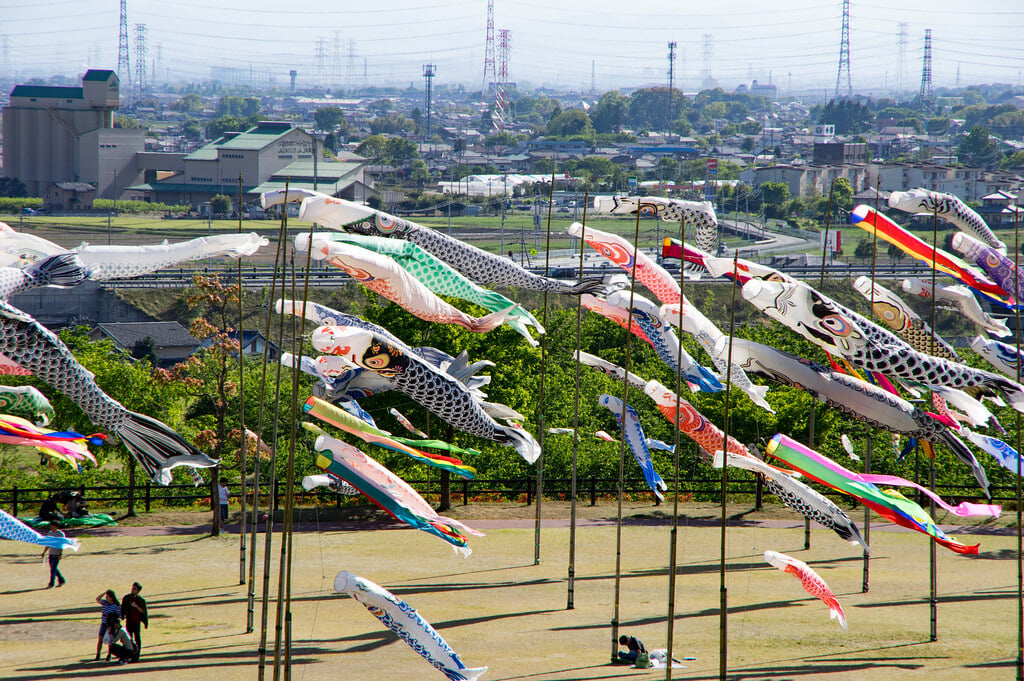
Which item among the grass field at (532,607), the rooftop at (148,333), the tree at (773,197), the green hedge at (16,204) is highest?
the tree at (773,197)

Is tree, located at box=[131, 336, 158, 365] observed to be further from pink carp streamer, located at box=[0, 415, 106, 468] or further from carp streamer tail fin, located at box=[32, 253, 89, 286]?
pink carp streamer, located at box=[0, 415, 106, 468]

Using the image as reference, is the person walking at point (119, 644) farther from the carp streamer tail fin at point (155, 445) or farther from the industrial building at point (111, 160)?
the industrial building at point (111, 160)

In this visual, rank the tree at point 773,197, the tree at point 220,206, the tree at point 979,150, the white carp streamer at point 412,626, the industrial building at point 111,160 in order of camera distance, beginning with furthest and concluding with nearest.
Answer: the tree at point 979,150 < the tree at point 773,197 < the industrial building at point 111,160 < the tree at point 220,206 < the white carp streamer at point 412,626

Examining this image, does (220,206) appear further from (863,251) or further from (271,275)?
(863,251)

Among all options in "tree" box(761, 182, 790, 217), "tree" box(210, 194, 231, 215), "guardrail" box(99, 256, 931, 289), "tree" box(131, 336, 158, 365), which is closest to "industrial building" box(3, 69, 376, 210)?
"tree" box(210, 194, 231, 215)

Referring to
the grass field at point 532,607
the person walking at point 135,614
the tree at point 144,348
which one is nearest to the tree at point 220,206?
the tree at point 144,348

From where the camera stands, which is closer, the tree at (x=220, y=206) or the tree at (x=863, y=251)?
the tree at (x=863, y=251)

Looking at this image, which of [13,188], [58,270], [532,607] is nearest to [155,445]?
[58,270]
